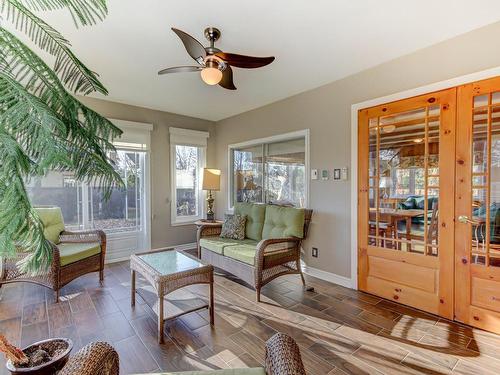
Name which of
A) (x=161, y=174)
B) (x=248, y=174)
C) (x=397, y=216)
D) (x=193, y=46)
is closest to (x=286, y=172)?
(x=248, y=174)

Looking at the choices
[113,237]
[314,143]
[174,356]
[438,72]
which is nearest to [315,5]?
[438,72]

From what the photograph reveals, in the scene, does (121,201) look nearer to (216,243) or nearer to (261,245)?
(216,243)

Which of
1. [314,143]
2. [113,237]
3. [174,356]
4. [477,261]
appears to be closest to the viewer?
[174,356]

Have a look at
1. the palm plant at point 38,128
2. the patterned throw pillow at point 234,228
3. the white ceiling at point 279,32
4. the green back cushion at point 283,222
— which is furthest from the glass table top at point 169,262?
the white ceiling at point 279,32

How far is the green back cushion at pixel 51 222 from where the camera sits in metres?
3.28

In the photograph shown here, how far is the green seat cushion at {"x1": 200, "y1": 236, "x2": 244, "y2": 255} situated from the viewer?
3359 millimetres

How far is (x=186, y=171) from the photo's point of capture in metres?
5.00

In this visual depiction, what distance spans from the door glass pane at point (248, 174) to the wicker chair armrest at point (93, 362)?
354 cm

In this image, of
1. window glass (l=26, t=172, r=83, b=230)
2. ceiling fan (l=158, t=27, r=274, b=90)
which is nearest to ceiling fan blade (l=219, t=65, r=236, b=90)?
ceiling fan (l=158, t=27, r=274, b=90)

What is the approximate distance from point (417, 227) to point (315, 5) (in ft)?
7.46

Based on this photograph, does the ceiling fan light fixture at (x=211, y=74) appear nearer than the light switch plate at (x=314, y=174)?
Yes

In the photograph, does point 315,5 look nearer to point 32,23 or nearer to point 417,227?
point 32,23

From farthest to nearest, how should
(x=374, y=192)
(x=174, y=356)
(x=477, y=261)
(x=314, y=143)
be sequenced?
(x=314, y=143) < (x=374, y=192) < (x=477, y=261) < (x=174, y=356)

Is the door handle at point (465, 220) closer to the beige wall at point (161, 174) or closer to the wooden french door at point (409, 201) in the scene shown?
the wooden french door at point (409, 201)
